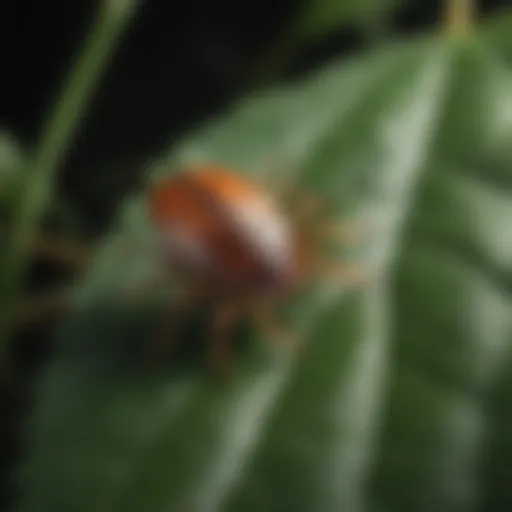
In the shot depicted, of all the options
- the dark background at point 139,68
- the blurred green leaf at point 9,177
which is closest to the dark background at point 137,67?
the dark background at point 139,68

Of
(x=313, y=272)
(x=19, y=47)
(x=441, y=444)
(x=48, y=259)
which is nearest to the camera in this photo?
(x=441, y=444)

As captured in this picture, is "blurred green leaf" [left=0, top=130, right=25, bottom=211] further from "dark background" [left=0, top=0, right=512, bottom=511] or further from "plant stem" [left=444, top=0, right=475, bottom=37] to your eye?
"plant stem" [left=444, top=0, right=475, bottom=37]

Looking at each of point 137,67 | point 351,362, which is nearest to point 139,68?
point 137,67

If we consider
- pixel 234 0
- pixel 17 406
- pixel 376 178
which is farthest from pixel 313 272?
pixel 234 0

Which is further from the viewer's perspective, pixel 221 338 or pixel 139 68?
pixel 139 68

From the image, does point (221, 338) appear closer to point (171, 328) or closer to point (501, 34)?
point (171, 328)

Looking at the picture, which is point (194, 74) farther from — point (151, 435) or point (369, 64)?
point (151, 435)
